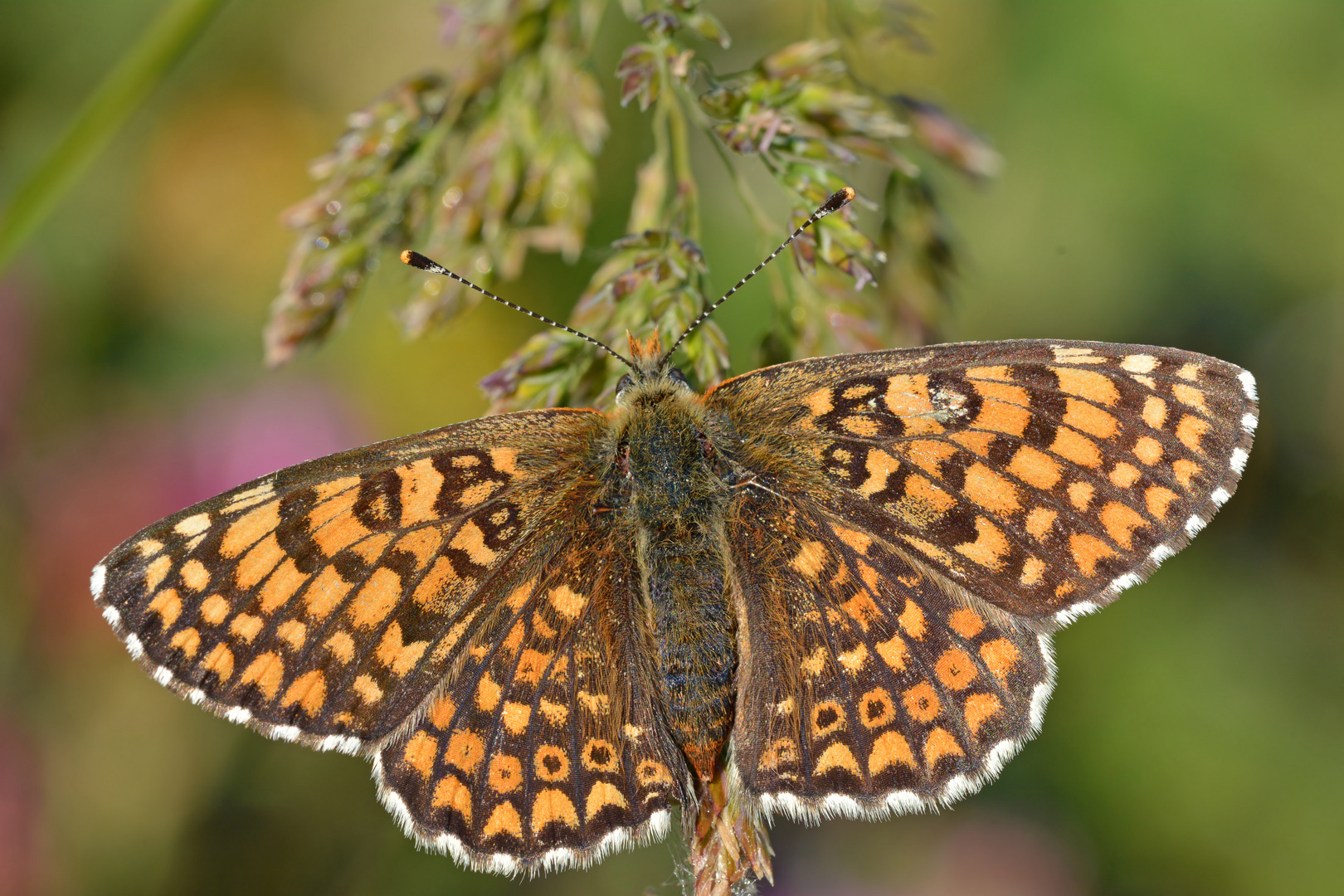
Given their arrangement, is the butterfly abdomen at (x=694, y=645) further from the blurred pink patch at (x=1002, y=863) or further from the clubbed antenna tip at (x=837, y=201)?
the blurred pink patch at (x=1002, y=863)

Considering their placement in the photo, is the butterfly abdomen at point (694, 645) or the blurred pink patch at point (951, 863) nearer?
the butterfly abdomen at point (694, 645)

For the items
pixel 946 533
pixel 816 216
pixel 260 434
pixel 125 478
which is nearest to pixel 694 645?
pixel 946 533

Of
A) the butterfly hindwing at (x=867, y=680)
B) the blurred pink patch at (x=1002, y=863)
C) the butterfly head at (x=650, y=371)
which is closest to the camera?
the butterfly hindwing at (x=867, y=680)

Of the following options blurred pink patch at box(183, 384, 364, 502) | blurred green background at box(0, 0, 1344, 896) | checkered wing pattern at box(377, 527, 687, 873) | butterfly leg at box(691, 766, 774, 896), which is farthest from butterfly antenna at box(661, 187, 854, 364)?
blurred pink patch at box(183, 384, 364, 502)

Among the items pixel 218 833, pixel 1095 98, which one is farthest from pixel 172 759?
pixel 1095 98

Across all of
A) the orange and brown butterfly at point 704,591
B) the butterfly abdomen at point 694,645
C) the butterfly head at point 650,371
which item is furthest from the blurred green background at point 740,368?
the butterfly abdomen at point 694,645

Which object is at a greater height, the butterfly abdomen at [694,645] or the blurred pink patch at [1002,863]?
the butterfly abdomen at [694,645]

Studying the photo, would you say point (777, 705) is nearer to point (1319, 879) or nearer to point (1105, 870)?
point (1105, 870)
